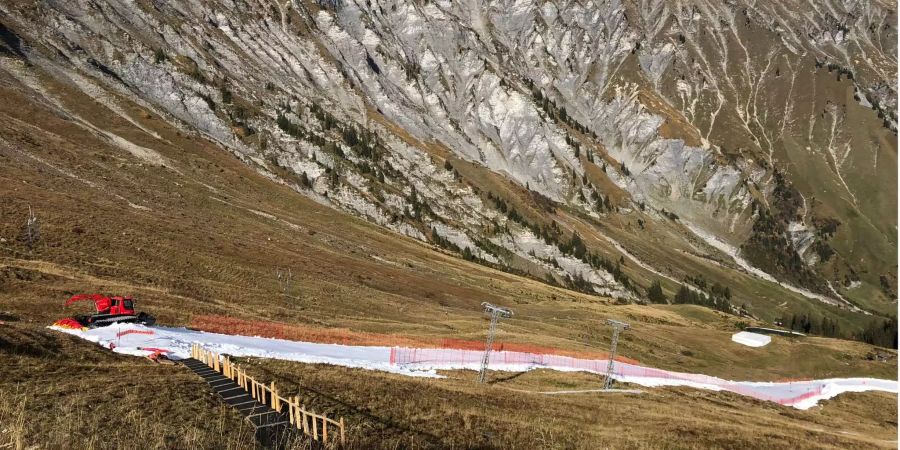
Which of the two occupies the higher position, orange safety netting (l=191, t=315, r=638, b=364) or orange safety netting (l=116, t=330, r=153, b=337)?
orange safety netting (l=191, t=315, r=638, b=364)

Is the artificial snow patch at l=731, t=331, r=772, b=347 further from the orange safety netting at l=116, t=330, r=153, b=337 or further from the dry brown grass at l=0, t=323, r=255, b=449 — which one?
the dry brown grass at l=0, t=323, r=255, b=449

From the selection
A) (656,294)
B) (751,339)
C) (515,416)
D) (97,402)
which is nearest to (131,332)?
(97,402)

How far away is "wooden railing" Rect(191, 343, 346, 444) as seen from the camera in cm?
1778

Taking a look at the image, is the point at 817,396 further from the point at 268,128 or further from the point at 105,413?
the point at 268,128

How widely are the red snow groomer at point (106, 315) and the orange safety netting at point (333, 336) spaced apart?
381 cm

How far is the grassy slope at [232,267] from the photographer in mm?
43469

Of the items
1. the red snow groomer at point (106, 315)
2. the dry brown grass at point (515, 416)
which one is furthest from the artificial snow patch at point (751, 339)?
the red snow groomer at point (106, 315)

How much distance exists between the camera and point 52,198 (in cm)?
5881

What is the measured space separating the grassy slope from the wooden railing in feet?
10.4

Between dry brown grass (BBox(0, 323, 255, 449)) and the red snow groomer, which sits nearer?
dry brown grass (BBox(0, 323, 255, 449))

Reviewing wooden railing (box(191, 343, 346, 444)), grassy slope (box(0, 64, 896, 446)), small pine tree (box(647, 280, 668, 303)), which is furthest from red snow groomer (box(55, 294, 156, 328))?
small pine tree (box(647, 280, 668, 303))

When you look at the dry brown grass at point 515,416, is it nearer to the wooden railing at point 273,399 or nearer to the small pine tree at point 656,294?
the wooden railing at point 273,399

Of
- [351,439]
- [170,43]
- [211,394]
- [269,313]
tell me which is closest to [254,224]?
[269,313]

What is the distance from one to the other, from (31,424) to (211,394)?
23.2ft
